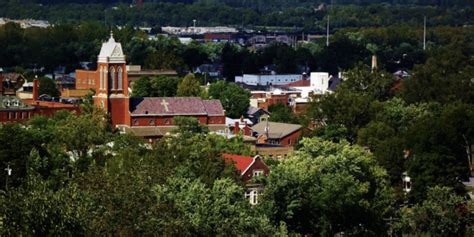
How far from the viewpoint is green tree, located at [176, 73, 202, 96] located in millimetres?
74250

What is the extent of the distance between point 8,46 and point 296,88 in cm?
3344

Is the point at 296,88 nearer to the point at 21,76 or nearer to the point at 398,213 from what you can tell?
the point at 21,76

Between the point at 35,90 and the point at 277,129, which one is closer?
the point at 277,129

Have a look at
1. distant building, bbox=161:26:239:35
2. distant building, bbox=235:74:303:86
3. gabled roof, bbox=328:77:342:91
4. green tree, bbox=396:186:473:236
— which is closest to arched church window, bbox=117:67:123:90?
green tree, bbox=396:186:473:236

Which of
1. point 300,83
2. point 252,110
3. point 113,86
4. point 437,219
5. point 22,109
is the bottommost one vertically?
point 437,219

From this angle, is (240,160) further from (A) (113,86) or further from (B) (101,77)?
(B) (101,77)

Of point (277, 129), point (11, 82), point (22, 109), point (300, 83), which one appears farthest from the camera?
point (300, 83)

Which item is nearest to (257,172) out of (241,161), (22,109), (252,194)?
(241,161)

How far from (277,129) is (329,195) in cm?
2282

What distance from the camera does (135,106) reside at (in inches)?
2517

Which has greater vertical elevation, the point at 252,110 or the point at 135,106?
the point at 252,110

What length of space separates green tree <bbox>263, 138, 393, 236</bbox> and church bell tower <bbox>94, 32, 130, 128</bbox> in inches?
676

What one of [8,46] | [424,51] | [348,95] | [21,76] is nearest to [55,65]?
[8,46]

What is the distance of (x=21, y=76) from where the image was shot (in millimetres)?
87812
